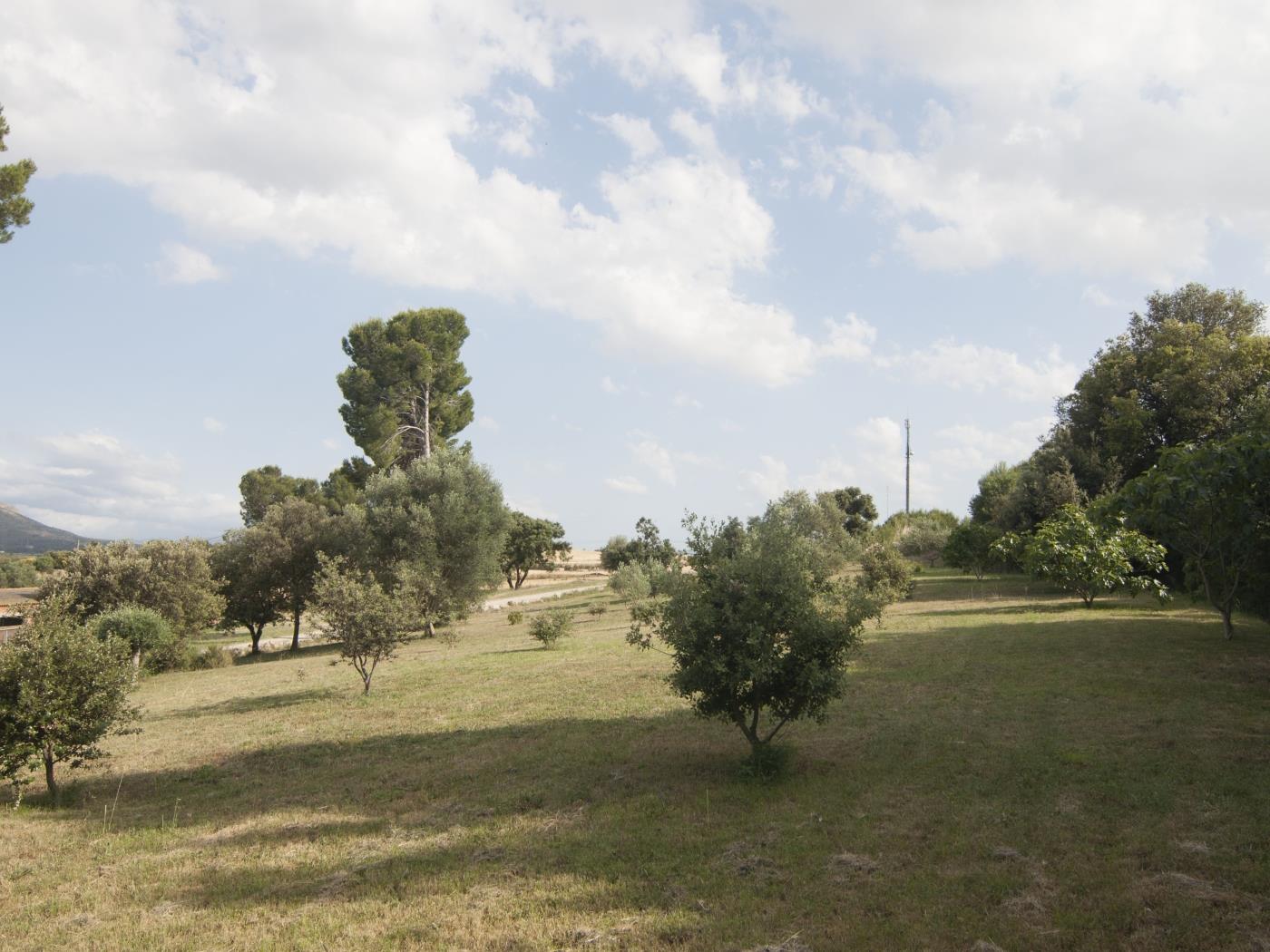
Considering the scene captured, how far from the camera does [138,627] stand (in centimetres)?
3095

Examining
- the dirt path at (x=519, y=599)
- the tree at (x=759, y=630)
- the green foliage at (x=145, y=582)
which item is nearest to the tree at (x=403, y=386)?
the dirt path at (x=519, y=599)

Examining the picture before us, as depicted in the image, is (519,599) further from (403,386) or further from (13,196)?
(13,196)

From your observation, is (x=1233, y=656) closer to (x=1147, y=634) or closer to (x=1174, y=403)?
(x=1147, y=634)

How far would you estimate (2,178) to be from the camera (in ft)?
59.4

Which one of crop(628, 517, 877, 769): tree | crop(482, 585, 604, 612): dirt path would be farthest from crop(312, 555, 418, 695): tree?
crop(482, 585, 604, 612): dirt path

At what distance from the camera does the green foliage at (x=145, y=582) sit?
34438 mm

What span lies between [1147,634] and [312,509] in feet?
132

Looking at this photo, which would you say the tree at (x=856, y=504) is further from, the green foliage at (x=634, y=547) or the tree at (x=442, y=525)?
the tree at (x=442, y=525)

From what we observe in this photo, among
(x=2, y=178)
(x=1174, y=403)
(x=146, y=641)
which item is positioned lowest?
(x=146, y=641)

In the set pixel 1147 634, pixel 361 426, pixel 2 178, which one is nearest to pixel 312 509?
pixel 361 426

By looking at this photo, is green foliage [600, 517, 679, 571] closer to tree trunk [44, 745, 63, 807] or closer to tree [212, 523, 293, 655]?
tree [212, 523, 293, 655]

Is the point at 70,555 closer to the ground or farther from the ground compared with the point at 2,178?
closer to the ground

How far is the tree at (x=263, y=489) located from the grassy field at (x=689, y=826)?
82.1m

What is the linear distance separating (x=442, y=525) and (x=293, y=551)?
Answer: 937 centimetres
